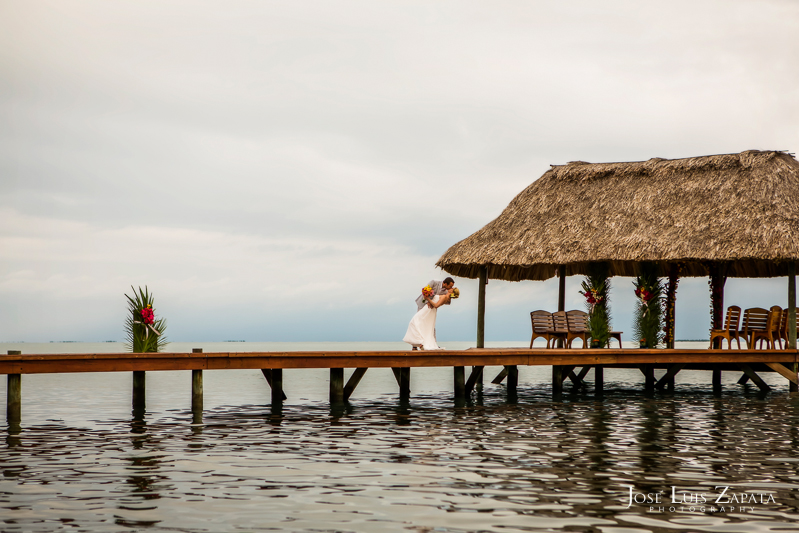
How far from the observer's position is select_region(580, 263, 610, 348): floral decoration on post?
17109mm

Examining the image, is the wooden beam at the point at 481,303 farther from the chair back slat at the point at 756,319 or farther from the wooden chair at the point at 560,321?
the chair back slat at the point at 756,319

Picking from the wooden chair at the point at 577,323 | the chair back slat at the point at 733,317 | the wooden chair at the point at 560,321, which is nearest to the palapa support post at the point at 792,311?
the chair back slat at the point at 733,317

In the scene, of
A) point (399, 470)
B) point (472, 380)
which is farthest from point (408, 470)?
point (472, 380)

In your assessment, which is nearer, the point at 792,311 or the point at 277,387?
the point at 277,387

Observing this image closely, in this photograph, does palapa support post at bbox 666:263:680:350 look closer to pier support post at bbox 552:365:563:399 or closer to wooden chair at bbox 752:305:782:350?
wooden chair at bbox 752:305:782:350

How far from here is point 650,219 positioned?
18.0 m

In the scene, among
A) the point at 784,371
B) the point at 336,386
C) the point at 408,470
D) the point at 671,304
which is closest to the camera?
the point at 408,470

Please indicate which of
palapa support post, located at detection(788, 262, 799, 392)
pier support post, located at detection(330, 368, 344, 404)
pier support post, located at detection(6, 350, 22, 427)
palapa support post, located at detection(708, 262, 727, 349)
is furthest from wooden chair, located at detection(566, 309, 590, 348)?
pier support post, located at detection(6, 350, 22, 427)

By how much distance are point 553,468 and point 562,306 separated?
38.6ft

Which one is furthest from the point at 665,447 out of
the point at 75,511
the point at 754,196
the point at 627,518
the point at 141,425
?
the point at 754,196

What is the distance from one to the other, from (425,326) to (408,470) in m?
7.69

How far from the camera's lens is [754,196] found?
57.7ft

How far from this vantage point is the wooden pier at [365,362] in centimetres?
1190

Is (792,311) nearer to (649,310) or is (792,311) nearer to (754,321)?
(754,321)
